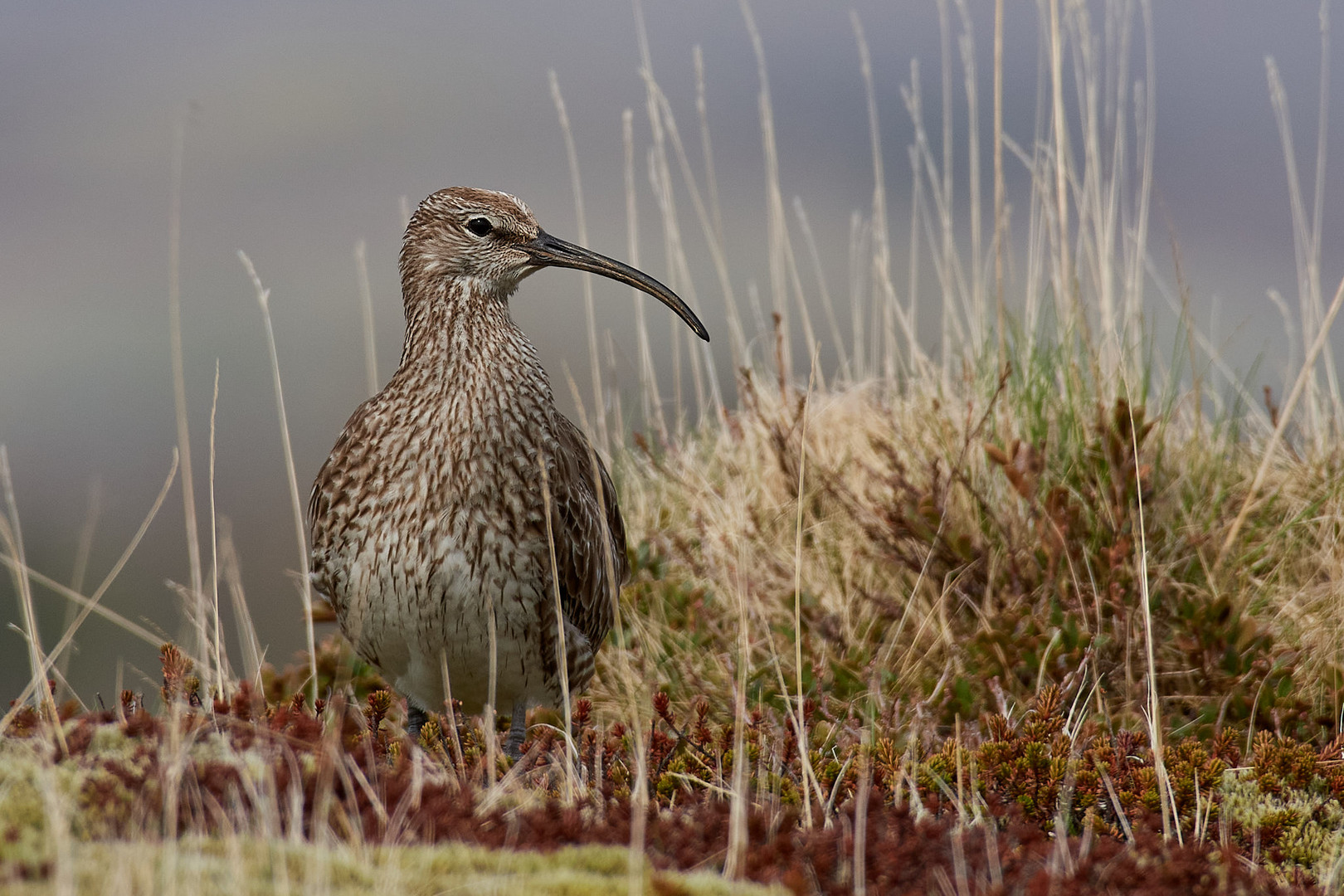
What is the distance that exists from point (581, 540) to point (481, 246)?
3.77 feet

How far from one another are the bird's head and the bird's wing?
581 millimetres

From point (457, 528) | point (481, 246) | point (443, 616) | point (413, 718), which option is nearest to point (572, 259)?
point (481, 246)

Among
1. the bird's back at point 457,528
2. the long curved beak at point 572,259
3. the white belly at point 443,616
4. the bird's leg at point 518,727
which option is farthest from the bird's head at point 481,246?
the bird's leg at point 518,727

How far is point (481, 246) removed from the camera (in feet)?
16.1

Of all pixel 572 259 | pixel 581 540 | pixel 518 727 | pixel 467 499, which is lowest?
pixel 518 727

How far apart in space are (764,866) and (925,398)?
14.2 ft

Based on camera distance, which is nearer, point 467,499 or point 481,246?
point 467,499

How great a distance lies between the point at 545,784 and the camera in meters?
3.51

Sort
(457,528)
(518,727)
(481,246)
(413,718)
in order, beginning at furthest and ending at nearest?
1. (413,718)
2. (518,727)
3. (481,246)
4. (457,528)

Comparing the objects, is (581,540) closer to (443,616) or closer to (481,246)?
(443,616)

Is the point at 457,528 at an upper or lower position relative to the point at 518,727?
upper

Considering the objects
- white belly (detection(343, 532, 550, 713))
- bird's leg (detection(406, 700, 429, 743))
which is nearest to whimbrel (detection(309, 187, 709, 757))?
white belly (detection(343, 532, 550, 713))

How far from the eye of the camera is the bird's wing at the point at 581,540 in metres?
4.71

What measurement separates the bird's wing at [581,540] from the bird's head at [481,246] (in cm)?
58
